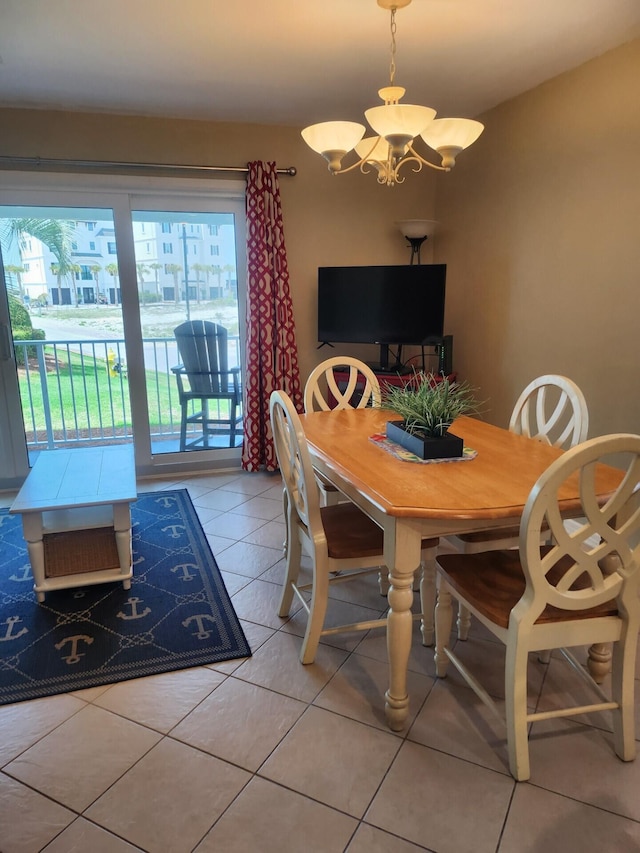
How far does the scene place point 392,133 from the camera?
1.97 m

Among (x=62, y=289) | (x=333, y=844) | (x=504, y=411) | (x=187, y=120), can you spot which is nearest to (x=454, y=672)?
(x=333, y=844)

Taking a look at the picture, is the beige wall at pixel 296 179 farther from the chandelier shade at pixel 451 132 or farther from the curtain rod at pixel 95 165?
the chandelier shade at pixel 451 132

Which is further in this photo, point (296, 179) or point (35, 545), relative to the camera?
point (296, 179)

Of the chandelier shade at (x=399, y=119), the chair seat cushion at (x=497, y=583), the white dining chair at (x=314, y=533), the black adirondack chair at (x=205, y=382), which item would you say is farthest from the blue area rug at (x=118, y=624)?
the chandelier shade at (x=399, y=119)

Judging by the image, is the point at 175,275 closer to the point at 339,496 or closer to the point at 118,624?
the point at 339,496

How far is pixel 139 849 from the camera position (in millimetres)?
1385

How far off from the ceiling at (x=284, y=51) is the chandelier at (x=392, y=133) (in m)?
0.33

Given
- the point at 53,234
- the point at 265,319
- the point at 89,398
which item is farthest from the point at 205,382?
the point at 53,234

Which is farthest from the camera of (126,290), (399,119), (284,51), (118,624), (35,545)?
(126,290)

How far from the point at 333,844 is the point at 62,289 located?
3.68 m

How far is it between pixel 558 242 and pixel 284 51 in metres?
1.78

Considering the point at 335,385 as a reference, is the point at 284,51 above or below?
above

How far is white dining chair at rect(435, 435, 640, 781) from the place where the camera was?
4.56ft

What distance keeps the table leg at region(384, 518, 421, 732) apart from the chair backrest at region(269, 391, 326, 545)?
0.37 meters
